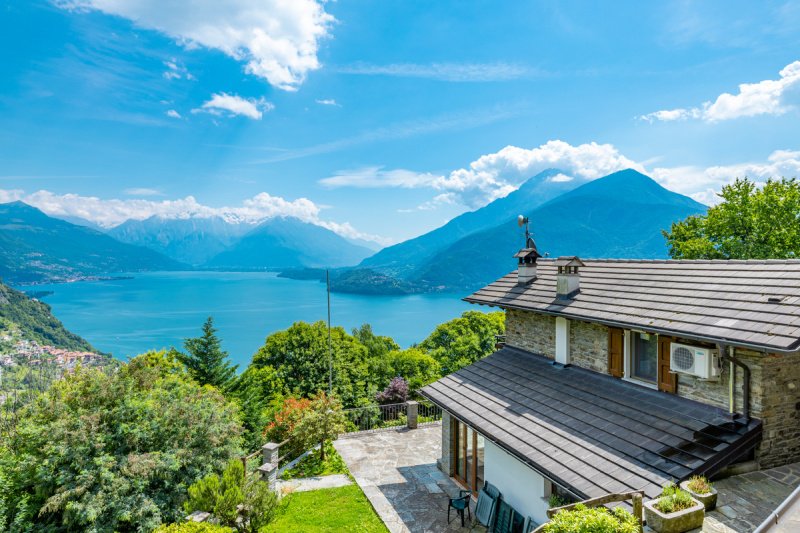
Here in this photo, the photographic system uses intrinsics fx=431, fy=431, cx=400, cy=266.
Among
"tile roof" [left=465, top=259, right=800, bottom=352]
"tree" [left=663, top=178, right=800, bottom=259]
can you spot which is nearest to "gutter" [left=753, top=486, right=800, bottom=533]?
"tile roof" [left=465, top=259, right=800, bottom=352]

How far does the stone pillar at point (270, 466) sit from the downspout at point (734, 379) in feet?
34.9

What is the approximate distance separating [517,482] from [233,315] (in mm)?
139323

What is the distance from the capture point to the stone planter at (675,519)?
5.15m

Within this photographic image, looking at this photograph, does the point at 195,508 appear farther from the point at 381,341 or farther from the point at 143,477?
the point at 381,341

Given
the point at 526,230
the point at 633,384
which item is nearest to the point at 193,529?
the point at 633,384

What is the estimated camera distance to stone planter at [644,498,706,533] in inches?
203

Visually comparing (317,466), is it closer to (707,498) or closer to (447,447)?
(447,447)

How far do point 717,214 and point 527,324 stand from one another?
18086 millimetres

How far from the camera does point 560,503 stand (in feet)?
26.4

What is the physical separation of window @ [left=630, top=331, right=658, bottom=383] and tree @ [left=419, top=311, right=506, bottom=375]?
28.8m

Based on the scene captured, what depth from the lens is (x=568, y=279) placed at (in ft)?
37.7

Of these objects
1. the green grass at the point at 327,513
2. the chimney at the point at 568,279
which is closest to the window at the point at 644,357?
the chimney at the point at 568,279

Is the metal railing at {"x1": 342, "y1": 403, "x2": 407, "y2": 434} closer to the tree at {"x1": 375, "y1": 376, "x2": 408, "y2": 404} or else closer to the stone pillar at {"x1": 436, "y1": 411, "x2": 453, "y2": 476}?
the tree at {"x1": 375, "y1": 376, "x2": 408, "y2": 404}

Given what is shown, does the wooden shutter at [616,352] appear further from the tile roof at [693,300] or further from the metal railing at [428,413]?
the metal railing at [428,413]
